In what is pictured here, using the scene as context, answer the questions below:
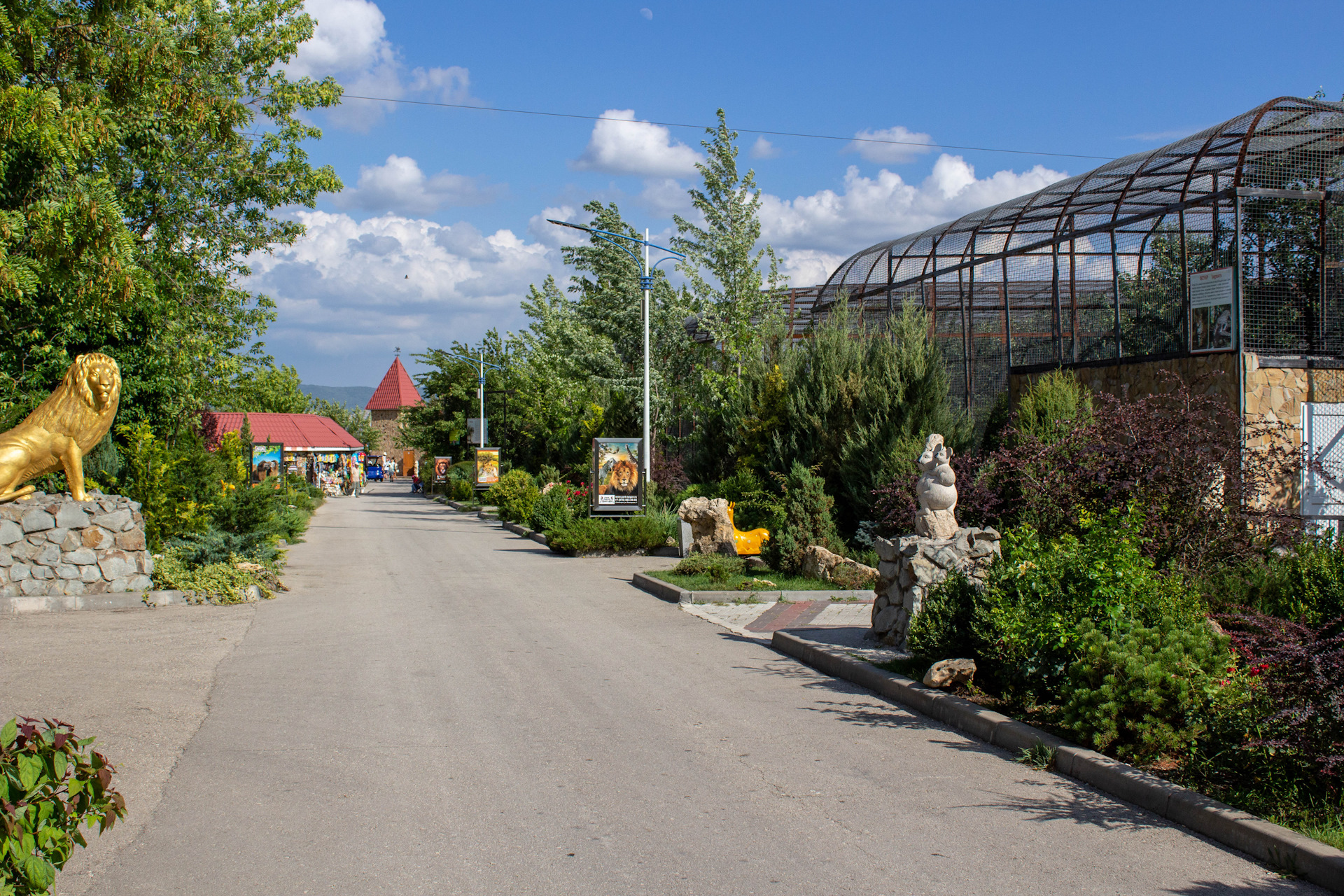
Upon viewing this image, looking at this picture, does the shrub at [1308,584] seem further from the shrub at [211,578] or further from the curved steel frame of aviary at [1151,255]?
the shrub at [211,578]

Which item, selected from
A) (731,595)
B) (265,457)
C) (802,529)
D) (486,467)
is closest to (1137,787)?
(731,595)

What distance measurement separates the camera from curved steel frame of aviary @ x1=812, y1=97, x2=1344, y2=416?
14078 millimetres

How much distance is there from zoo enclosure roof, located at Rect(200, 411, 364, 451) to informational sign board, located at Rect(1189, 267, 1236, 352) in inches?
2433

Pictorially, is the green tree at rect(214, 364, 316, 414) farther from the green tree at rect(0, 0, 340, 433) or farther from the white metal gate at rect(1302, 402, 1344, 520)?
the white metal gate at rect(1302, 402, 1344, 520)

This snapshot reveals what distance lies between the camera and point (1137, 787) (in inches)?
218

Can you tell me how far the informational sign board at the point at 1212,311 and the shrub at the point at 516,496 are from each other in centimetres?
1909

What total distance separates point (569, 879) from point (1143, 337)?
1445 centimetres

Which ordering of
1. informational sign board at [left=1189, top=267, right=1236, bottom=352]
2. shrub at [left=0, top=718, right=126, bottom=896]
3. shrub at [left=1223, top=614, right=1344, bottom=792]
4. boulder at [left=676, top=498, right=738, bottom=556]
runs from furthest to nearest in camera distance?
boulder at [left=676, top=498, right=738, bottom=556]
informational sign board at [left=1189, top=267, right=1236, bottom=352]
shrub at [left=1223, top=614, right=1344, bottom=792]
shrub at [left=0, top=718, right=126, bottom=896]

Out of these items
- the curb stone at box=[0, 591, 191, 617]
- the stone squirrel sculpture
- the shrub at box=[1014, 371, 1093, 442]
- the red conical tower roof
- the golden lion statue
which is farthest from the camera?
the red conical tower roof

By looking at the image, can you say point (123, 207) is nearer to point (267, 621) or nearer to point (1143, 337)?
point (267, 621)

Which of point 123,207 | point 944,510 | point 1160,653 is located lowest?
point 1160,653

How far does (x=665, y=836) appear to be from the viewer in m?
5.06

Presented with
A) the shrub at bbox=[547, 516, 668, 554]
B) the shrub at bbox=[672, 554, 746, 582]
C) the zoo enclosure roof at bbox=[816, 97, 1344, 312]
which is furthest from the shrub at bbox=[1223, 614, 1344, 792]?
the shrub at bbox=[547, 516, 668, 554]

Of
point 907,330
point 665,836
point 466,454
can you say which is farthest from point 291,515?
point 466,454
